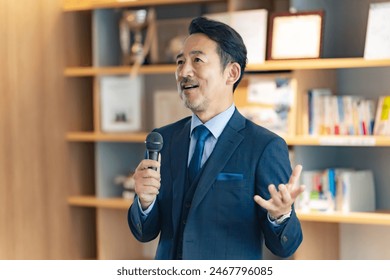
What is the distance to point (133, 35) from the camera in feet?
12.5

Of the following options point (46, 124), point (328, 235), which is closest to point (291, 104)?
point (328, 235)

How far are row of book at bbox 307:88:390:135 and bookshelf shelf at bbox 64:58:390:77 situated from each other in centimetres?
13

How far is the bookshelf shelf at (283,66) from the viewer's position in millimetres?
3055

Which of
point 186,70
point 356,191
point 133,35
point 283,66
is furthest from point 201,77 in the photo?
point 133,35

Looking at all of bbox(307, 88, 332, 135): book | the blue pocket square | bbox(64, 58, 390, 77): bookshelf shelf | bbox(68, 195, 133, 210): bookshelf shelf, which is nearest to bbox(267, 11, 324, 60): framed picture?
bbox(64, 58, 390, 77): bookshelf shelf

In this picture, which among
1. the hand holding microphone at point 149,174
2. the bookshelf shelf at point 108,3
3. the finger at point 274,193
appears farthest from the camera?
the bookshelf shelf at point 108,3

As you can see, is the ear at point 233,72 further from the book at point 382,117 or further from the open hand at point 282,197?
the book at point 382,117

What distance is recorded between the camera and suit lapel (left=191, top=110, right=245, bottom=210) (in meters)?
1.97

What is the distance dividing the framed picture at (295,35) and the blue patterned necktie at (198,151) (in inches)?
47.3

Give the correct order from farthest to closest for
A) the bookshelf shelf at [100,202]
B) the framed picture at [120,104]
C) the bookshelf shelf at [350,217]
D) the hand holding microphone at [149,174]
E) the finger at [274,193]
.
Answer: the framed picture at [120,104] → the bookshelf shelf at [100,202] → the bookshelf shelf at [350,217] → the hand holding microphone at [149,174] → the finger at [274,193]

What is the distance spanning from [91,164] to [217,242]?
6.67ft

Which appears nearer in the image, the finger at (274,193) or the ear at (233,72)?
the finger at (274,193)

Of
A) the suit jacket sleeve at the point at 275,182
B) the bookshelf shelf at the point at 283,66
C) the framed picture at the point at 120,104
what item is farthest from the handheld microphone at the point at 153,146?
the framed picture at the point at 120,104
